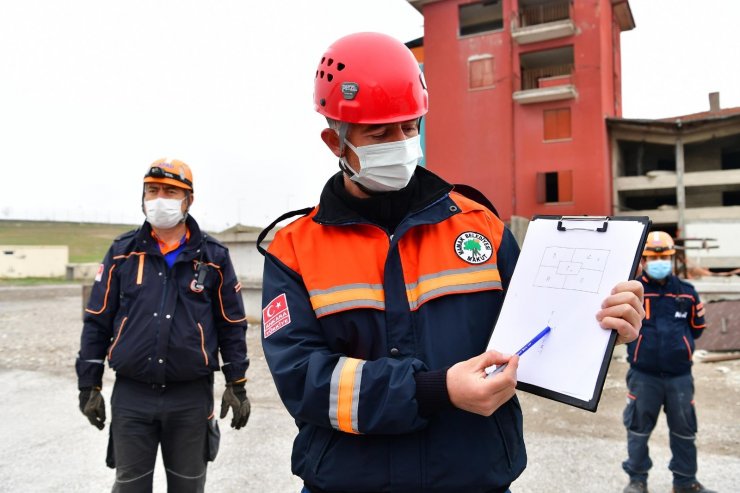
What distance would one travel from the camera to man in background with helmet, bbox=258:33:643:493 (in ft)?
4.23

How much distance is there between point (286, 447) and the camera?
15.7 ft

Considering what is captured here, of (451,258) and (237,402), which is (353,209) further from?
(237,402)

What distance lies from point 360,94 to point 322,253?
0.48m

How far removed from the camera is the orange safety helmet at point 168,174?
3383 mm

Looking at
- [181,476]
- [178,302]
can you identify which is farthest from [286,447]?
[178,302]

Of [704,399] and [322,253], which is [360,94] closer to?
[322,253]

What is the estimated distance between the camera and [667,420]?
4.13 m

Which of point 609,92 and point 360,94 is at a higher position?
point 609,92

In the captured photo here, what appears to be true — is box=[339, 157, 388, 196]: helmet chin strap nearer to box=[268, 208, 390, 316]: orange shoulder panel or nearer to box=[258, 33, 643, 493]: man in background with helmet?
box=[258, 33, 643, 493]: man in background with helmet

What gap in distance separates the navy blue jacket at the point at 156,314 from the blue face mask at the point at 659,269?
3403 millimetres

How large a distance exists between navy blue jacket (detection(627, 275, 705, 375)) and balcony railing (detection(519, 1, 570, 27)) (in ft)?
79.4

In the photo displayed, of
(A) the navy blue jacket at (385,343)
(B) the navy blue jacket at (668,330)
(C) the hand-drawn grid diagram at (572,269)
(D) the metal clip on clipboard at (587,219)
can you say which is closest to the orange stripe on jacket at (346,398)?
(A) the navy blue jacket at (385,343)

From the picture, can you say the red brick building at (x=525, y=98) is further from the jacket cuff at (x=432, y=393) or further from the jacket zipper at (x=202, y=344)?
the jacket cuff at (x=432, y=393)

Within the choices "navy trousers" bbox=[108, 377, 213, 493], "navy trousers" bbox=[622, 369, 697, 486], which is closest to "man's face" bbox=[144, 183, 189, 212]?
"navy trousers" bbox=[108, 377, 213, 493]
